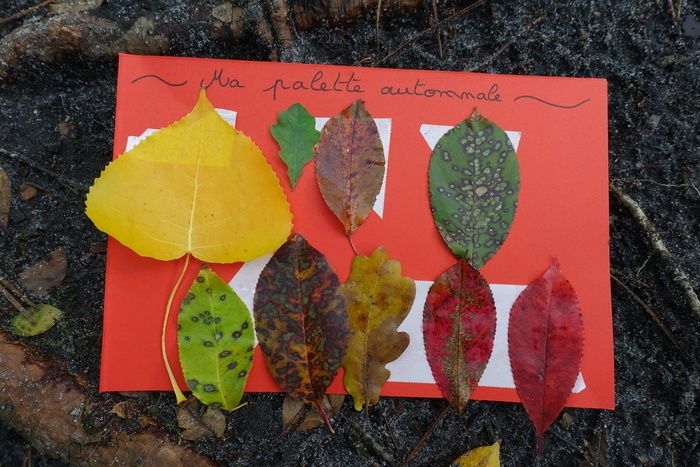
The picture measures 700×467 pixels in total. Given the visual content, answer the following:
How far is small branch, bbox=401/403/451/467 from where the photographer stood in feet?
2.67

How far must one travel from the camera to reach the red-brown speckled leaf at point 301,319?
2.56 feet

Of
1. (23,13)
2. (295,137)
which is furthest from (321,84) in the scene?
(23,13)

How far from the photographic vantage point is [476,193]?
0.82 m

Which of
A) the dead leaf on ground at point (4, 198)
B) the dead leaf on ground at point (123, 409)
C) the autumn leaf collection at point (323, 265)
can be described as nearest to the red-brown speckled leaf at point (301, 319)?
the autumn leaf collection at point (323, 265)

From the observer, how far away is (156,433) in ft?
2.54

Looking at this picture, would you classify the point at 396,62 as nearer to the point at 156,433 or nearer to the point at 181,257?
the point at 181,257

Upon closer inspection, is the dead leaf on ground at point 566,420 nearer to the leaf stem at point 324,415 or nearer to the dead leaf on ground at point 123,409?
the leaf stem at point 324,415

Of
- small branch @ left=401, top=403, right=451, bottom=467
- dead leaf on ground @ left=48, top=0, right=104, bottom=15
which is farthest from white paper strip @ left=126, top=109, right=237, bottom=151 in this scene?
small branch @ left=401, top=403, right=451, bottom=467

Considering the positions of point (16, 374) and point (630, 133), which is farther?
point (630, 133)

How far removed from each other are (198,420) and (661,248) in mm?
757

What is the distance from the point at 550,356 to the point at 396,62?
20.6 inches

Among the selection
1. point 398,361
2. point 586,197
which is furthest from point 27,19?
point 586,197

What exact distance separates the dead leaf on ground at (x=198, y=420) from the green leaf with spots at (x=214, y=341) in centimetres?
3

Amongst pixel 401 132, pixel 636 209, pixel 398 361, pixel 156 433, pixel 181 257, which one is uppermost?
pixel 401 132
